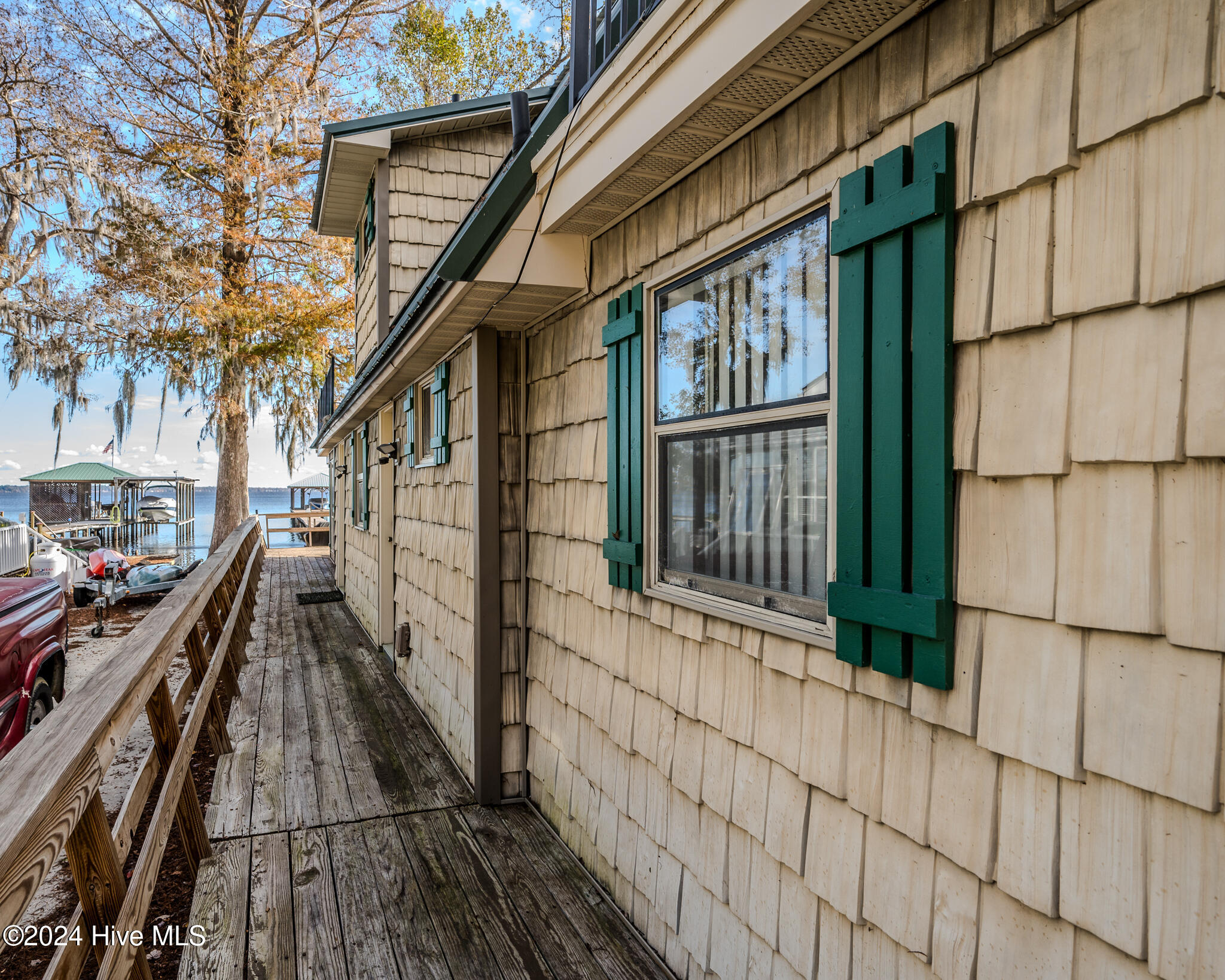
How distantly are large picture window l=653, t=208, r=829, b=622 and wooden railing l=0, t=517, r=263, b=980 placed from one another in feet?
5.14

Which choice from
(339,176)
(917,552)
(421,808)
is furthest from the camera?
(339,176)

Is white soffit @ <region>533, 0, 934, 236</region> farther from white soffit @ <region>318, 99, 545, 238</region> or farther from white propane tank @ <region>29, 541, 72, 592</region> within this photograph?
white propane tank @ <region>29, 541, 72, 592</region>

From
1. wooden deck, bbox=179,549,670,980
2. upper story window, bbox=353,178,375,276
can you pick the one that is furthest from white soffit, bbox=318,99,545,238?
wooden deck, bbox=179,549,670,980

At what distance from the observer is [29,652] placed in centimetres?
344

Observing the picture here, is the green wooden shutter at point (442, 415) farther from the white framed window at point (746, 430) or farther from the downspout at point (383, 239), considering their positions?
the downspout at point (383, 239)

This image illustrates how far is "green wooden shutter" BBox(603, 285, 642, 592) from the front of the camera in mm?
2504

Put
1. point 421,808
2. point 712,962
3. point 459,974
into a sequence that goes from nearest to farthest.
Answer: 1. point 712,962
2. point 459,974
3. point 421,808

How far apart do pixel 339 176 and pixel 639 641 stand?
7.24 metres

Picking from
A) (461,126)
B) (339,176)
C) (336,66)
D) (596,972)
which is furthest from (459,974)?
(336,66)

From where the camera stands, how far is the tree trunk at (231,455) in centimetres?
1355

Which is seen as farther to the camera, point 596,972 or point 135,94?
point 135,94

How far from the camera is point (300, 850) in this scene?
121 inches

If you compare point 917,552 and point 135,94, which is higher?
point 135,94

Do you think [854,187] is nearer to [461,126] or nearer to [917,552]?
[917,552]
